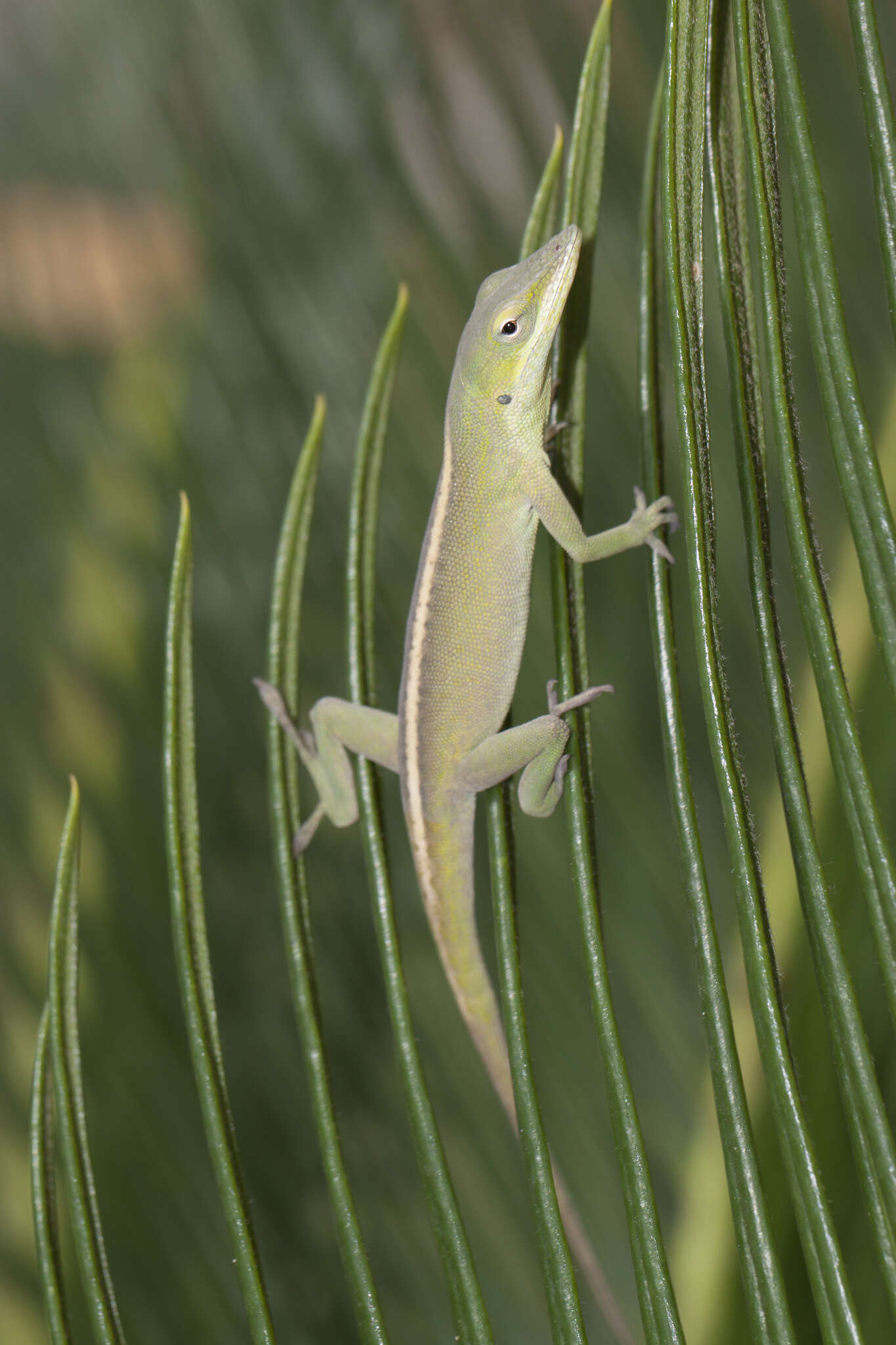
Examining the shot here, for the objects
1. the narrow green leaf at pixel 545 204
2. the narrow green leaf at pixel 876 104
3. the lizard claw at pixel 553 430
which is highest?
the narrow green leaf at pixel 545 204

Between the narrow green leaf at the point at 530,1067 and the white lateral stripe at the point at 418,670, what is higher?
the white lateral stripe at the point at 418,670

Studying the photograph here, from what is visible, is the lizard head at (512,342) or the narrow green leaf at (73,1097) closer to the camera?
the narrow green leaf at (73,1097)

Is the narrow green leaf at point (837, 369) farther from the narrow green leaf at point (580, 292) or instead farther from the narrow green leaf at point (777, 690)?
the narrow green leaf at point (580, 292)

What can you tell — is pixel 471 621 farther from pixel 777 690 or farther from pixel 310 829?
pixel 777 690

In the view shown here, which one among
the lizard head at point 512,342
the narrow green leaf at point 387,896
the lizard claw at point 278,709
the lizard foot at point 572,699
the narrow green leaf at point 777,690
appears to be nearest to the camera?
the narrow green leaf at point 777,690

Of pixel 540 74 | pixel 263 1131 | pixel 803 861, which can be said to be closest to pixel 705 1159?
pixel 263 1131

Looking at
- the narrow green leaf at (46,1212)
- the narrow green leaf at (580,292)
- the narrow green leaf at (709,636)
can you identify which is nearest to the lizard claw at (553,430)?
the narrow green leaf at (580,292)

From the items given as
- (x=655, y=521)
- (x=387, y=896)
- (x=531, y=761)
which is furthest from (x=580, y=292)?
(x=387, y=896)
